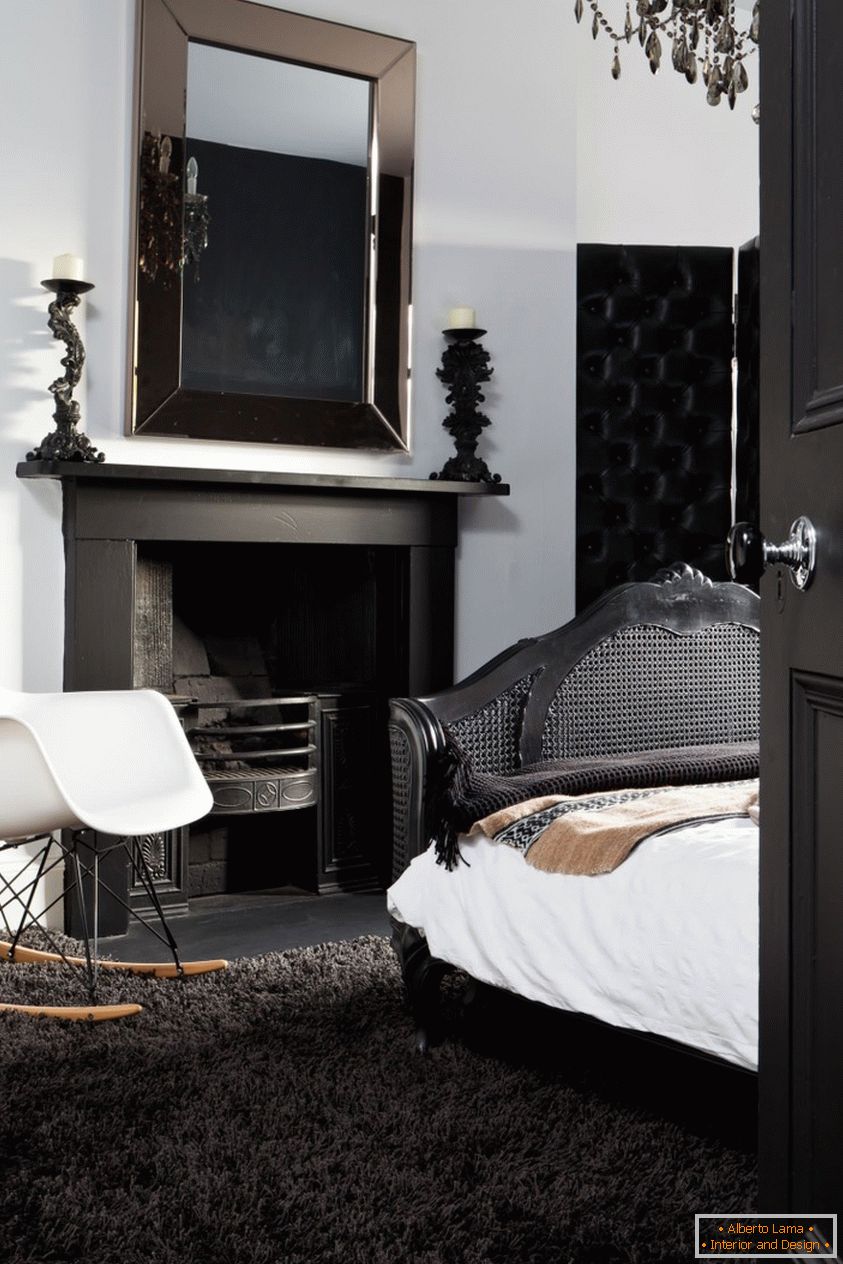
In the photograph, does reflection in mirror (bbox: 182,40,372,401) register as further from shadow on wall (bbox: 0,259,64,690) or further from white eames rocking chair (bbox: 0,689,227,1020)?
white eames rocking chair (bbox: 0,689,227,1020)

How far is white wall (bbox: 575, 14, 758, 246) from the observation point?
4.81 m

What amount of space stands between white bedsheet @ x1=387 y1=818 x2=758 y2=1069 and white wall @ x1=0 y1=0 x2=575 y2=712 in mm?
1735

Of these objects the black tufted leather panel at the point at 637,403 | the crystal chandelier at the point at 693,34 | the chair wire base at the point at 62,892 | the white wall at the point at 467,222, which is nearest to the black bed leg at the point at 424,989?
the chair wire base at the point at 62,892

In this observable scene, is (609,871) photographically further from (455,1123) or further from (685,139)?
(685,139)

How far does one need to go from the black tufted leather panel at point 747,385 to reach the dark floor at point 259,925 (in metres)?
1.89

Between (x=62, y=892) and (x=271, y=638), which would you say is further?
(x=271, y=638)

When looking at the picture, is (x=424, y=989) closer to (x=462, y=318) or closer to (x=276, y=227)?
(x=462, y=318)

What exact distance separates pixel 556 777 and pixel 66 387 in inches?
71.2

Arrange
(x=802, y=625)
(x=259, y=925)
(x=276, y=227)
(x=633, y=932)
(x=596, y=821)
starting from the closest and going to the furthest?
(x=802, y=625)
(x=633, y=932)
(x=596, y=821)
(x=259, y=925)
(x=276, y=227)

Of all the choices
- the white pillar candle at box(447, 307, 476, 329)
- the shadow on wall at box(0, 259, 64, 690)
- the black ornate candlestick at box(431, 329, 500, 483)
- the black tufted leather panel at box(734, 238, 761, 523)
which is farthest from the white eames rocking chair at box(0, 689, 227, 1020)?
the black tufted leather panel at box(734, 238, 761, 523)

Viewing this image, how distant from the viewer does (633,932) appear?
7.19ft

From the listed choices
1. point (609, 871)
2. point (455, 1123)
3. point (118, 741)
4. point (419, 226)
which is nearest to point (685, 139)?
point (419, 226)

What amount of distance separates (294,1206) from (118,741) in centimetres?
156

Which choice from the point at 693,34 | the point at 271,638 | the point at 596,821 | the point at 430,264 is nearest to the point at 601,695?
the point at 596,821
